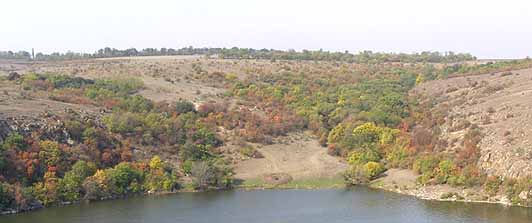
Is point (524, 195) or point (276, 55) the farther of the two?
point (276, 55)

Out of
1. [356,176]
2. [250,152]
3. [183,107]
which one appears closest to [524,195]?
[356,176]

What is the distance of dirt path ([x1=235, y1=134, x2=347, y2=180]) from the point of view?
73.6 meters

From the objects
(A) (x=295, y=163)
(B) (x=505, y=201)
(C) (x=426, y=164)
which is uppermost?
(C) (x=426, y=164)

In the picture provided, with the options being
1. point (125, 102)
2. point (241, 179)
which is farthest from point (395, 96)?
point (125, 102)

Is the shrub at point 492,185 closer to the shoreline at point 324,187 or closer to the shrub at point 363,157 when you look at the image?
the shoreline at point 324,187

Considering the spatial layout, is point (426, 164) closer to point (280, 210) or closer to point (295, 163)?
point (295, 163)

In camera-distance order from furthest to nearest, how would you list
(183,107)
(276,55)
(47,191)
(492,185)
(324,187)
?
(276,55) → (183,107) → (324,187) → (47,191) → (492,185)

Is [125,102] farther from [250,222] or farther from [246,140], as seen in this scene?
[250,222]

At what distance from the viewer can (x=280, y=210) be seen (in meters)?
58.4

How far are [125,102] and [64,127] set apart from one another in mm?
15958

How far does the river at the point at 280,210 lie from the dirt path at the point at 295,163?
25.2 feet

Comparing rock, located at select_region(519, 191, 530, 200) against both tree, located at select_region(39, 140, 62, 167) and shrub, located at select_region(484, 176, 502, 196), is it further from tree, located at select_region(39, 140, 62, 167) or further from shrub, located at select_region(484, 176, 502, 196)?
tree, located at select_region(39, 140, 62, 167)

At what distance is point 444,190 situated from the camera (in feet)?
205

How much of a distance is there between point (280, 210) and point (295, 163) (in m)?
19.1
